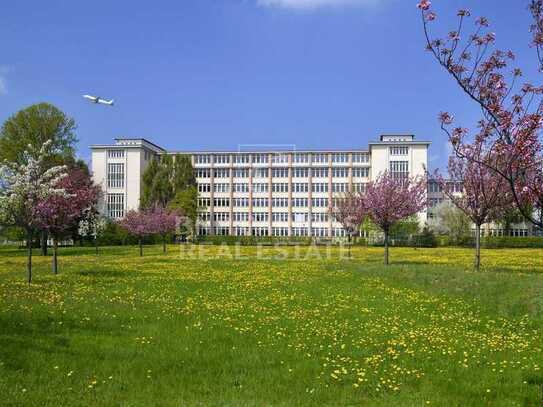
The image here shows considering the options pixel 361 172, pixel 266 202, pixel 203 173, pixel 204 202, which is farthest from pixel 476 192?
pixel 203 173

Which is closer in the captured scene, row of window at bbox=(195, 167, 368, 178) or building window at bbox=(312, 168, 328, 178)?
row of window at bbox=(195, 167, 368, 178)

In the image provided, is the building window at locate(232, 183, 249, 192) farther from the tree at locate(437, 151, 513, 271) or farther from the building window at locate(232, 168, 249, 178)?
the tree at locate(437, 151, 513, 271)

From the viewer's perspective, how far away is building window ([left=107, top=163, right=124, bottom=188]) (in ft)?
392

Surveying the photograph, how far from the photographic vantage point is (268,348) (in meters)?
10.2

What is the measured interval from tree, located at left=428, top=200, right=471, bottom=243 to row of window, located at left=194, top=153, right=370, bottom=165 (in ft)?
97.8

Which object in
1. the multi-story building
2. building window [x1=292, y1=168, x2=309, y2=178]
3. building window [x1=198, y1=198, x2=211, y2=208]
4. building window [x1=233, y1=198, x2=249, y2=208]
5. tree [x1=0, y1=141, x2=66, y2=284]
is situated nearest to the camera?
tree [x1=0, y1=141, x2=66, y2=284]

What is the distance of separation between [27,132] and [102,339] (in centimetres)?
6122

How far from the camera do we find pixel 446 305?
16406mm

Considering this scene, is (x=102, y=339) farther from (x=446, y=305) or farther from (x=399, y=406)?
(x=446, y=305)

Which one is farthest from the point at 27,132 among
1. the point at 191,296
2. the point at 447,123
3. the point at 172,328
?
the point at 447,123

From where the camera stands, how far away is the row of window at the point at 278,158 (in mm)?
121375

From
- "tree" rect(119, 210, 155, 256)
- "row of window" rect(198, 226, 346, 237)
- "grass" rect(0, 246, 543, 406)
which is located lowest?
"grass" rect(0, 246, 543, 406)

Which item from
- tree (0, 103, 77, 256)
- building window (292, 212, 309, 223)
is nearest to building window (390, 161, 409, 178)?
building window (292, 212, 309, 223)

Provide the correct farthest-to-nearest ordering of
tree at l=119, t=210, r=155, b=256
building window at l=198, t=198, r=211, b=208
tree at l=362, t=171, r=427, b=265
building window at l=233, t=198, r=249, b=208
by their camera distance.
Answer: building window at l=198, t=198, r=211, b=208
building window at l=233, t=198, r=249, b=208
tree at l=119, t=210, r=155, b=256
tree at l=362, t=171, r=427, b=265
